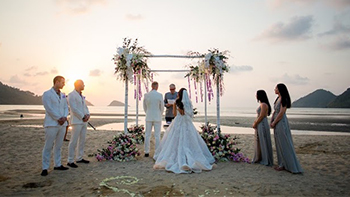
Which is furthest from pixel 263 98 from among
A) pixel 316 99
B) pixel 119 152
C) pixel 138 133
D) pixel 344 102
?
pixel 316 99

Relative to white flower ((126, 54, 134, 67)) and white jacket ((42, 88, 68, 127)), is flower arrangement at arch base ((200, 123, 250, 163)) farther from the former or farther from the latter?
white jacket ((42, 88, 68, 127))

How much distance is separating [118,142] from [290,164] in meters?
5.21

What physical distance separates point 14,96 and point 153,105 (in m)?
148

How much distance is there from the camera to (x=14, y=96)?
128250mm

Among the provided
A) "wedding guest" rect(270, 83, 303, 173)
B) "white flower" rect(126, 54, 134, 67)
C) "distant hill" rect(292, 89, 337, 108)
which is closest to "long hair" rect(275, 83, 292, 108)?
"wedding guest" rect(270, 83, 303, 173)

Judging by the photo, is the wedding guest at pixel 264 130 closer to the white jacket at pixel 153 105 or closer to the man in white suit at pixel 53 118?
the white jacket at pixel 153 105

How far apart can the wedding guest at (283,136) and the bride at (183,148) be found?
1890 millimetres

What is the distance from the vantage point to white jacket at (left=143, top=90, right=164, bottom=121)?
26.5ft

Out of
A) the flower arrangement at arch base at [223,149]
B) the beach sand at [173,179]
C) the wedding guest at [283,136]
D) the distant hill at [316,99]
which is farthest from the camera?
the distant hill at [316,99]

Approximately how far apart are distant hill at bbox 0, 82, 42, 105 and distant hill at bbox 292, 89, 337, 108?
7496 inches

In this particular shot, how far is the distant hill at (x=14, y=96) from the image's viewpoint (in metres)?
125

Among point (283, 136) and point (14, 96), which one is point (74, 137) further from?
point (14, 96)

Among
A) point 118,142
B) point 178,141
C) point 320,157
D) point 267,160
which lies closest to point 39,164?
point 118,142

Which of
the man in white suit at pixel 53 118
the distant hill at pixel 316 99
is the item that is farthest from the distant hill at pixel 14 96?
the distant hill at pixel 316 99
